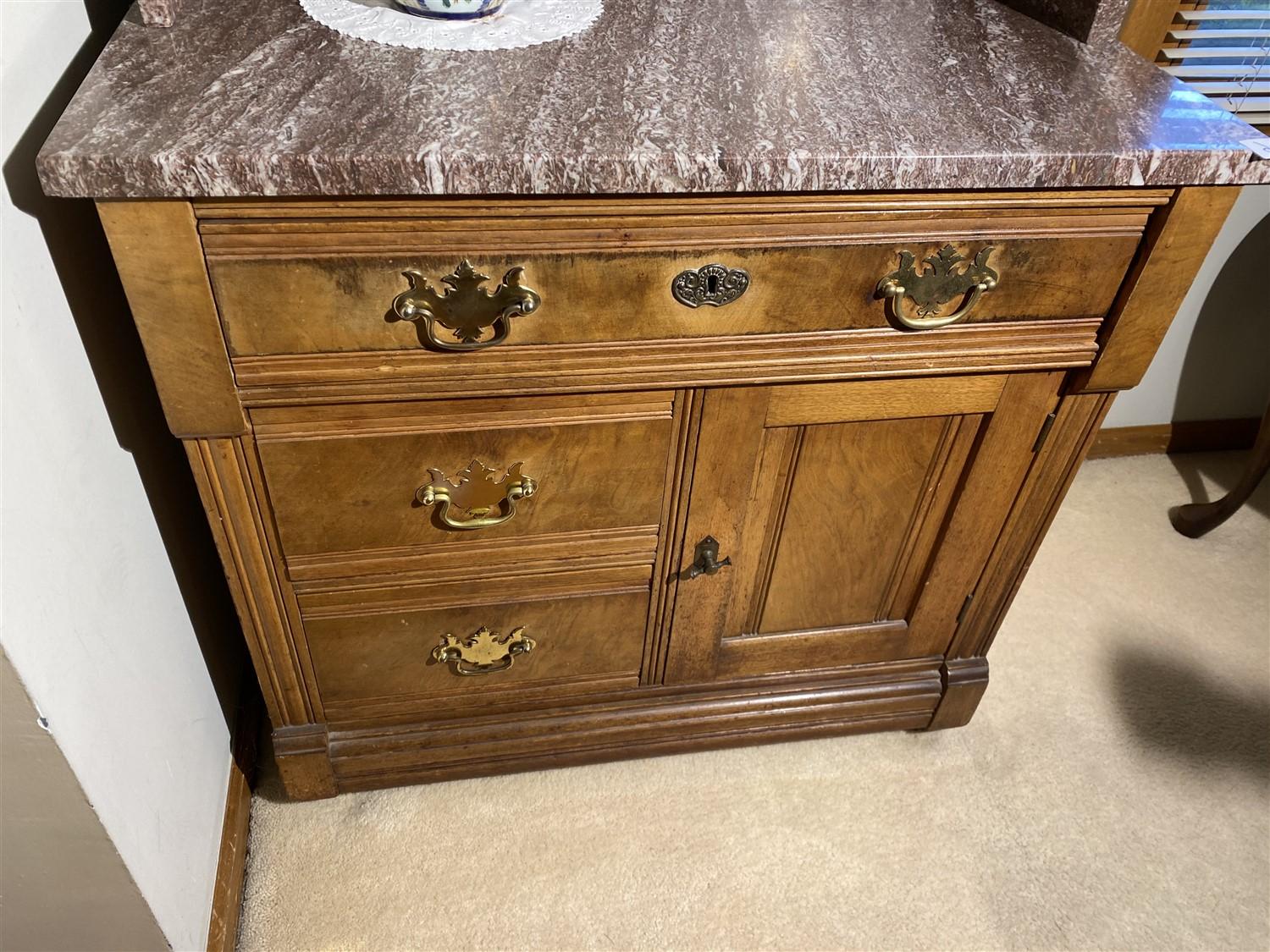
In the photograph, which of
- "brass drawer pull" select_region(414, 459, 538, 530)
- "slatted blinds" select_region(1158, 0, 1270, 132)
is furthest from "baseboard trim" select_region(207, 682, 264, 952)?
"slatted blinds" select_region(1158, 0, 1270, 132)

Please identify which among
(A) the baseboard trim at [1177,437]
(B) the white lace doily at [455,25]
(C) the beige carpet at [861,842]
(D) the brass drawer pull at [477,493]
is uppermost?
(B) the white lace doily at [455,25]

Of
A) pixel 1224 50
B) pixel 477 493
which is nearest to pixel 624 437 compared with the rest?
pixel 477 493

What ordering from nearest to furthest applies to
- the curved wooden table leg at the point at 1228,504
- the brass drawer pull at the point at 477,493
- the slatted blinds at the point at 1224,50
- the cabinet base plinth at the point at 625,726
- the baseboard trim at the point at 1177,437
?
the brass drawer pull at the point at 477,493 → the cabinet base plinth at the point at 625,726 → the slatted blinds at the point at 1224,50 → the curved wooden table leg at the point at 1228,504 → the baseboard trim at the point at 1177,437

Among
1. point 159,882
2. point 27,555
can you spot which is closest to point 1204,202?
point 27,555

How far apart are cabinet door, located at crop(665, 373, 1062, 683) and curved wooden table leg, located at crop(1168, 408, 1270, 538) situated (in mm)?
720

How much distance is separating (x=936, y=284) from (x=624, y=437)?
31 cm

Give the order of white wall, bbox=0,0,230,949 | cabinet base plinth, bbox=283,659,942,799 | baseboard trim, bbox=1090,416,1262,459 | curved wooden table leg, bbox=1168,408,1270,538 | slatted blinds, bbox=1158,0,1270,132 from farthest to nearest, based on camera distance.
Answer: baseboard trim, bbox=1090,416,1262,459 → curved wooden table leg, bbox=1168,408,1270,538 → slatted blinds, bbox=1158,0,1270,132 → cabinet base plinth, bbox=283,659,942,799 → white wall, bbox=0,0,230,949

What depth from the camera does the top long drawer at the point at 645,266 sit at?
0.74m

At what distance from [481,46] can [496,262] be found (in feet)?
0.73

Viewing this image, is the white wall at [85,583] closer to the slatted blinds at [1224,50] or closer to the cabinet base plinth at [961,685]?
the cabinet base plinth at [961,685]

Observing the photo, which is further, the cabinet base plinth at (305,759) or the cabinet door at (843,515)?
the cabinet base plinth at (305,759)

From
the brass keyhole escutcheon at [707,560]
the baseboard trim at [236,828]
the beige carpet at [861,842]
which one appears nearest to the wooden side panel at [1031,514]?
the beige carpet at [861,842]

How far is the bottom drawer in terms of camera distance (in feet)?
3.38

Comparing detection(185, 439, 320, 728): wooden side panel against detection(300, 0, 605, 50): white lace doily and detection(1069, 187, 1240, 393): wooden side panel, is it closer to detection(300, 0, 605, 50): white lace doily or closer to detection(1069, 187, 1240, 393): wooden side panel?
detection(300, 0, 605, 50): white lace doily
